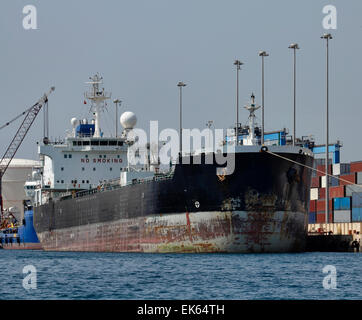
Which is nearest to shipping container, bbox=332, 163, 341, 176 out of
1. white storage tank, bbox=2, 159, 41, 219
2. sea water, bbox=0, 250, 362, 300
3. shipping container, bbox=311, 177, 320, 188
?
shipping container, bbox=311, 177, 320, 188

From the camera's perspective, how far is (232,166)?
165ft

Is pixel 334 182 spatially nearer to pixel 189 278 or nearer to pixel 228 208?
pixel 228 208

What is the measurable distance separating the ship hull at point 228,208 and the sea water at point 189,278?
2.83 metres

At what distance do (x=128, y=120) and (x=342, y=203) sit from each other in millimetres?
20891

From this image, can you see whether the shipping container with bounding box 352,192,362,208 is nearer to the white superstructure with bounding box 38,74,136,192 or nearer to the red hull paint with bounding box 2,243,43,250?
the white superstructure with bounding box 38,74,136,192

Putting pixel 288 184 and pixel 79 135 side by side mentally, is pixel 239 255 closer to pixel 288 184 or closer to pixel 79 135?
pixel 288 184

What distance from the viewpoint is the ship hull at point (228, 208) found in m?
50.4

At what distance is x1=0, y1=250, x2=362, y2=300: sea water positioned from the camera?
2950 centimetres

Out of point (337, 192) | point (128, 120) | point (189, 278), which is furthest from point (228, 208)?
point (337, 192)

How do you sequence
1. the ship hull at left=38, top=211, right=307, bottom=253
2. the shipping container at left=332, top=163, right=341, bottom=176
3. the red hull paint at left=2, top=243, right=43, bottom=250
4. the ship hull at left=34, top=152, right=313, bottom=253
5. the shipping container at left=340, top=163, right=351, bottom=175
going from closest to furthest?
the ship hull at left=34, top=152, right=313, bottom=253 < the ship hull at left=38, top=211, right=307, bottom=253 < the shipping container at left=340, top=163, right=351, bottom=175 < the shipping container at left=332, top=163, right=341, bottom=176 < the red hull paint at left=2, top=243, right=43, bottom=250

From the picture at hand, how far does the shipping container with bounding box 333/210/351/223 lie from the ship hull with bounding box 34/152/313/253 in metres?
21.9

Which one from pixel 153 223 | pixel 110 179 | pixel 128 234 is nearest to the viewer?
pixel 153 223
